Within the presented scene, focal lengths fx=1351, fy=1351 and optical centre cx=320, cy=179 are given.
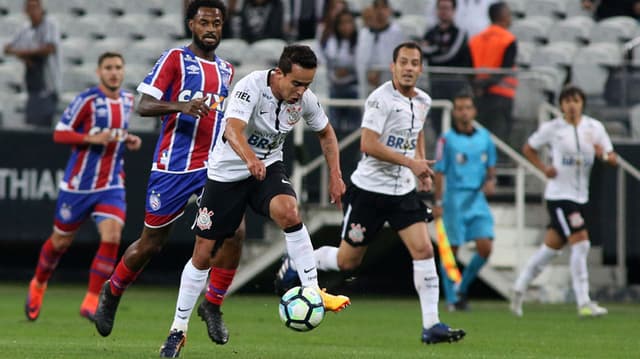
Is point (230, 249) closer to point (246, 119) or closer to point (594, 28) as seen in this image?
point (246, 119)

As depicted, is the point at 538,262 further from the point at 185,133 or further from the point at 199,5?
the point at 199,5

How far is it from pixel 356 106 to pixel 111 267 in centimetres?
454

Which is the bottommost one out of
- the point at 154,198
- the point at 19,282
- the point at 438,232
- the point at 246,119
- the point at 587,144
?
the point at 19,282

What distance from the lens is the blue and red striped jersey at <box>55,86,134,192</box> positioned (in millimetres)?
12914

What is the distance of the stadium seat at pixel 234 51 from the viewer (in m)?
19.0

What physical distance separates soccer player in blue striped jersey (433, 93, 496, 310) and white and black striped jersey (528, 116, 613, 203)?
35.1 inches

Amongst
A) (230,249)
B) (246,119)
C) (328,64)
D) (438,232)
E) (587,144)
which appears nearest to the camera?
(246,119)

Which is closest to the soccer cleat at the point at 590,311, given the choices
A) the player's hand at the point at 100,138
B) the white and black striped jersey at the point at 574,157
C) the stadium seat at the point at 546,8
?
the white and black striped jersey at the point at 574,157

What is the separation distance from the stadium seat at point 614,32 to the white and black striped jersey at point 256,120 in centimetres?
1094

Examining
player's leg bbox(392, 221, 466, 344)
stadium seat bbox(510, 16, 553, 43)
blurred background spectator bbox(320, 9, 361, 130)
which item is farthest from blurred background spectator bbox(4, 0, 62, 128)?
player's leg bbox(392, 221, 466, 344)

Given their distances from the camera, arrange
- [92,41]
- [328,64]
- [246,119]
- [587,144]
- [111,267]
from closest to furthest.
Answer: [246,119]
[111,267]
[587,144]
[328,64]
[92,41]

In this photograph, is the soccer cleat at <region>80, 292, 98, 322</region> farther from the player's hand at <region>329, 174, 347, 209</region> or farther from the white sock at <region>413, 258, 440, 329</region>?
the player's hand at <region>329, 174, 347, 209</region>

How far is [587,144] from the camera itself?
568 inches

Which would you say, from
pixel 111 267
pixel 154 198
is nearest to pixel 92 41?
pixel 111 267
